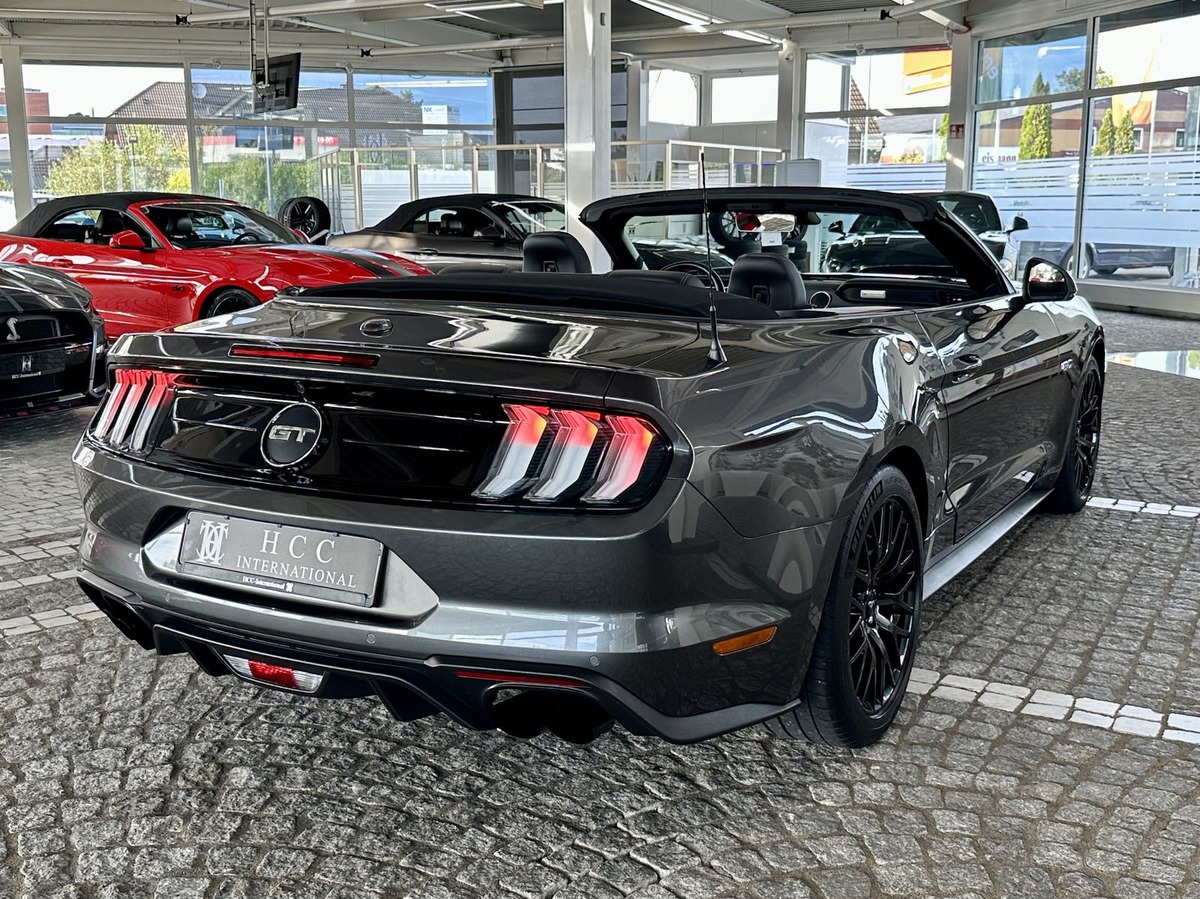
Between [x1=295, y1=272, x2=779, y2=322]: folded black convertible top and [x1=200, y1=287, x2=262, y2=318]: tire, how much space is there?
625cm

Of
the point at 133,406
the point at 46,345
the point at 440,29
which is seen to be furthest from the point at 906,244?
the point at 440,29

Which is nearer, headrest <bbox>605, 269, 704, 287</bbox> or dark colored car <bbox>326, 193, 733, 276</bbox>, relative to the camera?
headrest <bbox>605, 269, 704, 287</bbox>

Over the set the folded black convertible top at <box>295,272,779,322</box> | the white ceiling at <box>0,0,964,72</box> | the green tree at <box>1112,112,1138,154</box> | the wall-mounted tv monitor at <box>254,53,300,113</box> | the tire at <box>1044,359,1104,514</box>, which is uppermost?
the white ceiling at <box>0,0,964,72</box>

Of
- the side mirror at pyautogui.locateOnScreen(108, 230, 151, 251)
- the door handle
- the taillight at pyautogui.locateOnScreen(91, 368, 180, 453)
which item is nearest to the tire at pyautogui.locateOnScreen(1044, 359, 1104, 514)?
the door handle

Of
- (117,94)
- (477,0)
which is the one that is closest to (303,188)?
(117,94)

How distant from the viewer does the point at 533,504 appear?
2264 millimetres

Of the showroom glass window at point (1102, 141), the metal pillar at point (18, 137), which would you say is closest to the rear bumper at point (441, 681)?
the showroom glass window at point (1102, 141)

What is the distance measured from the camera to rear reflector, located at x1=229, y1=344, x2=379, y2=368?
2.43m

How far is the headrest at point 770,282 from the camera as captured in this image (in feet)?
10.4

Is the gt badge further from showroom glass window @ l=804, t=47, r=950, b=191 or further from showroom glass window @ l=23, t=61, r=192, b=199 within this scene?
showroom glass window @ l=23, t=61, r=192, b=199

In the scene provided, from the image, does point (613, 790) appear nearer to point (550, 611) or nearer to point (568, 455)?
point (550, 611)

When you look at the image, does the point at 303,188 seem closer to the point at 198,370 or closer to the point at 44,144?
the point at 44,144

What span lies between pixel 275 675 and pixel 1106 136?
18.0m

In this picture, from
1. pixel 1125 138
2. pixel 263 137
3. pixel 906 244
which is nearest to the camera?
pixel 906 244
